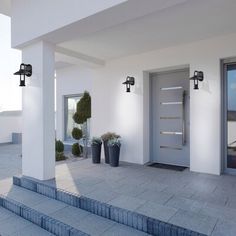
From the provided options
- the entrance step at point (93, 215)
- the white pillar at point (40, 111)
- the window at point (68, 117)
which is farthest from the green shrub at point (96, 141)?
the window at point (68, 117)

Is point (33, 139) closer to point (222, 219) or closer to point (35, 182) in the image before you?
point (35, 182)

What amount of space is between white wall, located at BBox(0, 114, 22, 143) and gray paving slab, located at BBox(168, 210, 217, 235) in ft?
33.1

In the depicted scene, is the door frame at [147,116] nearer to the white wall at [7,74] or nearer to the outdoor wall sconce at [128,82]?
the outdoor wall sconce at [128,82]

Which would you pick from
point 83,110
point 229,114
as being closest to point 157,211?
point 229,114

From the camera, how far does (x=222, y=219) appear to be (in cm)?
245

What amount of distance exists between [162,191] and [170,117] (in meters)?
2.16

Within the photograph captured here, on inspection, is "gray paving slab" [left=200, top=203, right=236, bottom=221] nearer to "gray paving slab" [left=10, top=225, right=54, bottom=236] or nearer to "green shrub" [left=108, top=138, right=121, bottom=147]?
"gray paving slab" [left=10, top=225, right=54, bottom=236]

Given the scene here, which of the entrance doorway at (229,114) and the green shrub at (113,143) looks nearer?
the entrance doorway at (229,114)

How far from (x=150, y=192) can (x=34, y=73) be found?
281cm

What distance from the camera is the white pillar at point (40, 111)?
3.86m

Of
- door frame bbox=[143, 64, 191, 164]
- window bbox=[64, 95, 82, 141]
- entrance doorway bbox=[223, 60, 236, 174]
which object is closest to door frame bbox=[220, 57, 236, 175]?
entrance doorway bbox=[223, 60, 236, 174]

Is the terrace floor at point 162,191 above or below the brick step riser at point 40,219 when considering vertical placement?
above

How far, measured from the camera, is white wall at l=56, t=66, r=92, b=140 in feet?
22.9

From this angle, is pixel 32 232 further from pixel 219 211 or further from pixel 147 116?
pixel 147 116
